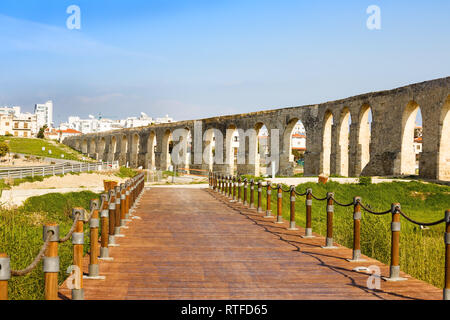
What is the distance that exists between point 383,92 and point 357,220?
22583 mm

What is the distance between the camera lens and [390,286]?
5.74m

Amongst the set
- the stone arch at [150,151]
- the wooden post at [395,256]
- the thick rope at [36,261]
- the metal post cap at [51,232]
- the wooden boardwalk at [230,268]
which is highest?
the stone arch at [150,151]

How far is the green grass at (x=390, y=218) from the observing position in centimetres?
875

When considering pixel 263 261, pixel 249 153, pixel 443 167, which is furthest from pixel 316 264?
pixel 249 153

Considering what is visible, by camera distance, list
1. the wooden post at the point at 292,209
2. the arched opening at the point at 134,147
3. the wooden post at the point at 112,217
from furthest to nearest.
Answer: the arched opening at the point at 134,147 < the wooden post at the point at 292,209 < the wooden post at the point at 112,217

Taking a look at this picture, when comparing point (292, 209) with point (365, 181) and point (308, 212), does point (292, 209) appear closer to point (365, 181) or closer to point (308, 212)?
point (308, 212)

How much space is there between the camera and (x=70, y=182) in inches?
1230

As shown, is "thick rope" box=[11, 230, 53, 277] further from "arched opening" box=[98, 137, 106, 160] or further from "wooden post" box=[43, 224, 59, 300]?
"arched opening" box=[98, 137, 106, 160]

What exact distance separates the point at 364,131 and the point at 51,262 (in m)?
28.7

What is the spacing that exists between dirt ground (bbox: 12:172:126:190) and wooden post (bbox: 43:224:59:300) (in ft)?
76.9

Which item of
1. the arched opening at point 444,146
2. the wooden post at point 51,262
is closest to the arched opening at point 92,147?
the arched opening at point 444,146

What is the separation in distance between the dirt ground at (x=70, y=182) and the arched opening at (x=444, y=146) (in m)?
17.8

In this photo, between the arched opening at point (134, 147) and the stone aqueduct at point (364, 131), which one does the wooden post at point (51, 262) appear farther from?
the arched opening at point (134, 147)

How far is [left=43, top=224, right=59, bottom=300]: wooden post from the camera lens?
4.06m
